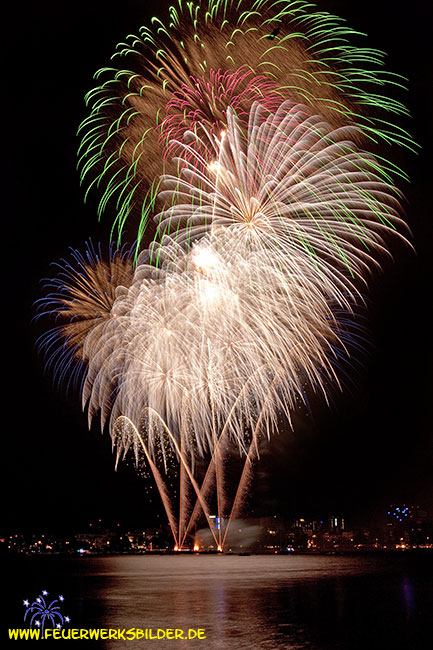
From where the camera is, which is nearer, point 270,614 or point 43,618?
point 43,618

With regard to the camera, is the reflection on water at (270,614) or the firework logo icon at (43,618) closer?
the reflection on water at (270,614)

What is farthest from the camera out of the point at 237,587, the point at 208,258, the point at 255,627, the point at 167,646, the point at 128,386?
the point at 237,587

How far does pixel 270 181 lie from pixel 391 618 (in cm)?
1685

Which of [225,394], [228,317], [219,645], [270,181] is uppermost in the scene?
[270,181]

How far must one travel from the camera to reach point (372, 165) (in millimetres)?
26719

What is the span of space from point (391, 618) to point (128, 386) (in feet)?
51.0

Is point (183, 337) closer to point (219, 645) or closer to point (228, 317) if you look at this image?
point (228, 317)

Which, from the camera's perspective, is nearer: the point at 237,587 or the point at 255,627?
the point at 255,627

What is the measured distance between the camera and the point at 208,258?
3016cm

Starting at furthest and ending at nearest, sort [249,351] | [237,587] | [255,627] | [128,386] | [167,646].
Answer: [237,587] → [128,386] → [249,351] → [255,627] → [167,646]

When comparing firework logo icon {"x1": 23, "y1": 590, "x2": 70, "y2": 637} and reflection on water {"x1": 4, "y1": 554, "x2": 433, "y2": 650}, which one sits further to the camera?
firework logo icon {"x1": 23, "y1": 590, "x2": 70, "y2": 637}

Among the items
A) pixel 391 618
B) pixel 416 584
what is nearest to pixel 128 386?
pixel 391 618

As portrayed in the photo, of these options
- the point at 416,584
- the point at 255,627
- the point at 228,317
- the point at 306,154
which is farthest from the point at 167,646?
the point at 416,584

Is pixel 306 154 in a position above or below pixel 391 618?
above
